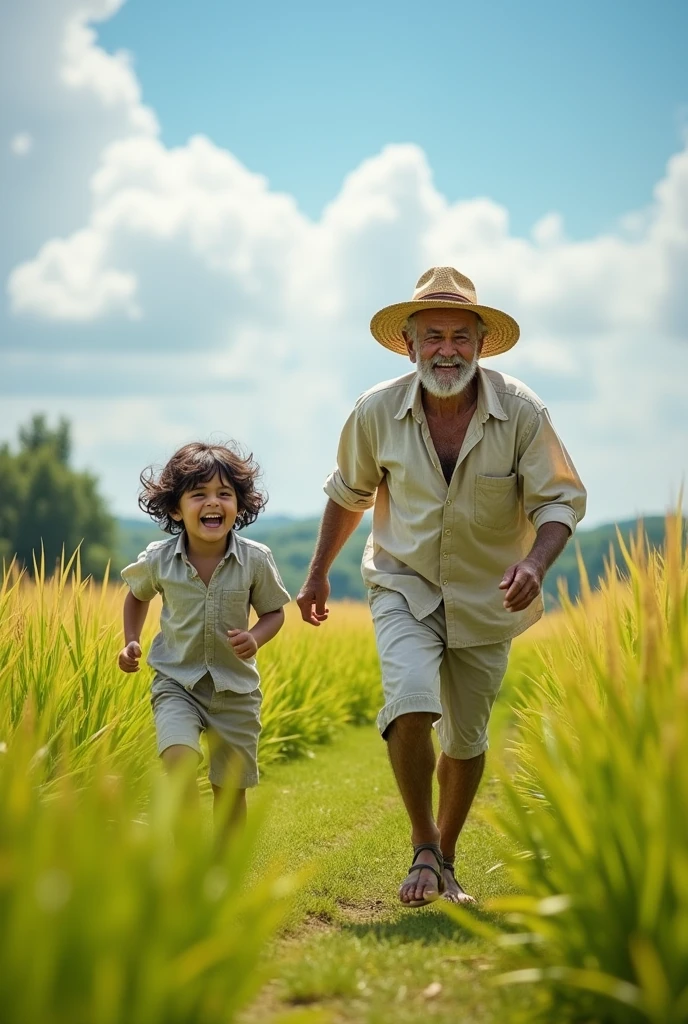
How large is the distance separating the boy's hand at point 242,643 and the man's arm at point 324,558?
87cm

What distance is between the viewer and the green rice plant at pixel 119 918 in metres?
2.08

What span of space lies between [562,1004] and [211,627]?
2583 mm

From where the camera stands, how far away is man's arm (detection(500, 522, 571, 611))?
4.54 m

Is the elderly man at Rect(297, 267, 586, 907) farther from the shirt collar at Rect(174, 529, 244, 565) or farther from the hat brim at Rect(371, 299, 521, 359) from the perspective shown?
the shirt collar at Rect(174, 529, 244, 565)

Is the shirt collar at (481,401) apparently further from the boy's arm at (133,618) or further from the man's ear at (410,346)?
the boy's arm at (133,618)

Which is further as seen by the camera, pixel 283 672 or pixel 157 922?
pixel 283 672

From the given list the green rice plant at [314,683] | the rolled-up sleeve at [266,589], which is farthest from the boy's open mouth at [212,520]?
the green rice plant at [314,683]

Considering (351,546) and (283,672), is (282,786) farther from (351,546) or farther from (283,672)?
(351,546)

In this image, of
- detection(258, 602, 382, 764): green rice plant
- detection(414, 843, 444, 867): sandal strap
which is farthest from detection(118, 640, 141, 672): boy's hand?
detection(258, 602, 382, 764): green rice plant

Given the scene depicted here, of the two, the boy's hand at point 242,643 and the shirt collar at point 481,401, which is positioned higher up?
the shirt collar at point 481,401

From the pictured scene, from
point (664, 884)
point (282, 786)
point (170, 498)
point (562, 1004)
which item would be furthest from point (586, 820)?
point (282, 786)

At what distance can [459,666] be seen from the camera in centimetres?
536

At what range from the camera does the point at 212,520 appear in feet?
16.4

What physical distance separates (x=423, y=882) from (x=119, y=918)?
106 inches
